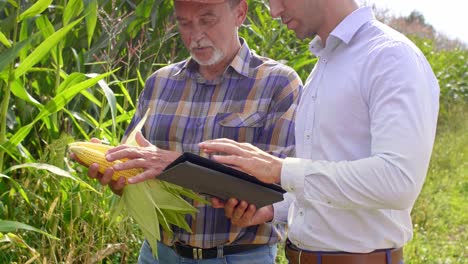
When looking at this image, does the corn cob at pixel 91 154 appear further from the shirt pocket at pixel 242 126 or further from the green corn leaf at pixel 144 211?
the shirt pocket at pixel 242 126

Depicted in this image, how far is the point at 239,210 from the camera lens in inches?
88.8

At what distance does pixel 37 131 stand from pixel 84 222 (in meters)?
0.66

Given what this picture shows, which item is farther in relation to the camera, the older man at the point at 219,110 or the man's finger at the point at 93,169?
the older man at the point at 219,110

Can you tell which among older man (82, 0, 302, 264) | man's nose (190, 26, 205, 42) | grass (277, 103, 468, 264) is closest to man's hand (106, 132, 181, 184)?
older man (82, 0, 302, 264)

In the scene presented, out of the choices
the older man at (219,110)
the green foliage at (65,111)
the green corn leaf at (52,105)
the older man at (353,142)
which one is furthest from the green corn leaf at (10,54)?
the older man at (353,142)

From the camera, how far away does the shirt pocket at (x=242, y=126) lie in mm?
2430

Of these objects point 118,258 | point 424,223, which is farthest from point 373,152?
point 424,223

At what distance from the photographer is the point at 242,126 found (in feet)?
7.96

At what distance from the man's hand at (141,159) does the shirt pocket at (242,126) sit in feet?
0.82

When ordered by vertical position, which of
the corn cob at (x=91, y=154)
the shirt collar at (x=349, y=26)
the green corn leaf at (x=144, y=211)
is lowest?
the green corn leaf at (x=144, y=211)

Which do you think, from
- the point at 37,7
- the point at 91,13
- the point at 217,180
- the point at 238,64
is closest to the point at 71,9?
the point at 91,13

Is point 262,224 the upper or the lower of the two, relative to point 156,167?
A: lower

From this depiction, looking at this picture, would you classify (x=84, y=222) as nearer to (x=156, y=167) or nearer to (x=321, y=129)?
(x=156, y=167)

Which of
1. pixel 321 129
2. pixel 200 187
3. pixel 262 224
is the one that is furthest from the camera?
pixel 262 224
